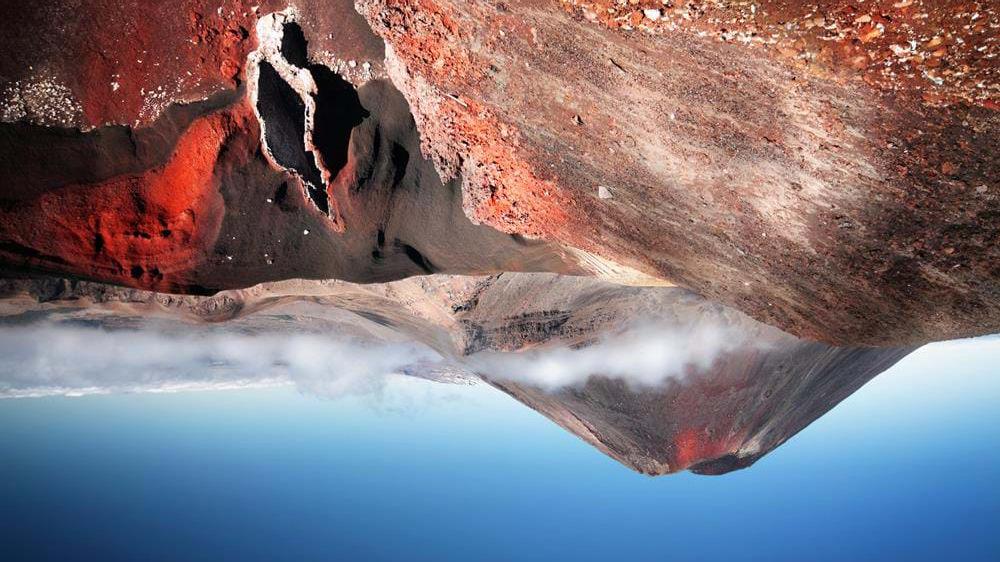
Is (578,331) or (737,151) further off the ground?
(737,151)

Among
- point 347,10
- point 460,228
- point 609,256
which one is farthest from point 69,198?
point 609,256

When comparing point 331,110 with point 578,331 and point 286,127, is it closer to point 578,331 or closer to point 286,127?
point 286,127

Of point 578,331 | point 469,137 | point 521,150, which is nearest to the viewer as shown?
point 521,150

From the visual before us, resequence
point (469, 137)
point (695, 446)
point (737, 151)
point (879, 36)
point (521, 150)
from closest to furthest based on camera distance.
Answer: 1. point (879, 36)
2. point (737, 151)
3. point (521, 150)
4. point (469, 137)
5. point (695, 446)

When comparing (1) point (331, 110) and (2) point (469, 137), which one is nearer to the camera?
(2) point (469, 137)

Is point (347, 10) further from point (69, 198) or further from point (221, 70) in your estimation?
point (69, 198)

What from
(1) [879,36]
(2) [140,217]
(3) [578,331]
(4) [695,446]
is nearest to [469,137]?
(2) [140,217]

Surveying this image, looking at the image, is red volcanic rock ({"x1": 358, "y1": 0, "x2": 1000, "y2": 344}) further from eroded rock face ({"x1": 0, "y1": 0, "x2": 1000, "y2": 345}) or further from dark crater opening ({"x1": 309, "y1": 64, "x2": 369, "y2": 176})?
dark crater opening ({"x1": 309, "y1": 64, "x2": 369, "y2": 176})
